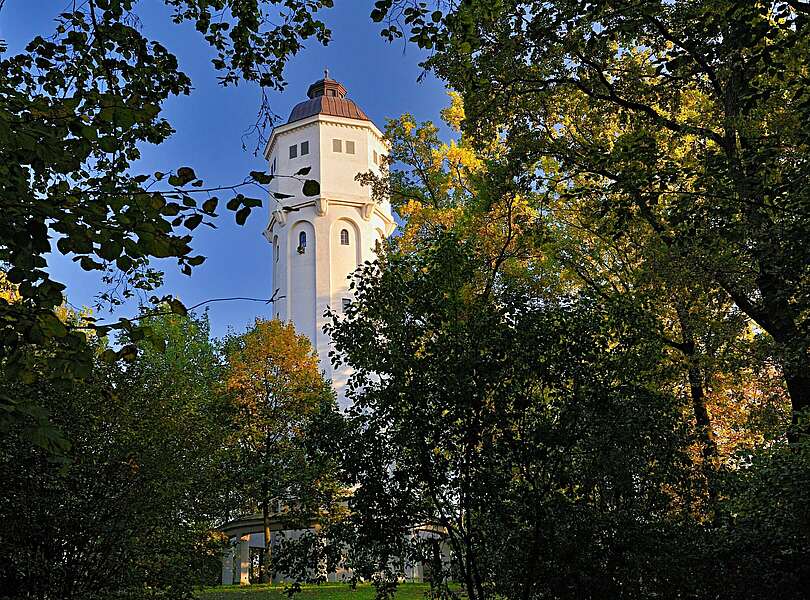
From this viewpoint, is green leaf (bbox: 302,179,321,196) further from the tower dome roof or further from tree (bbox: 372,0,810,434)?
the tower dome roof

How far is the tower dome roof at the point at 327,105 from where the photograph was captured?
50219 mm

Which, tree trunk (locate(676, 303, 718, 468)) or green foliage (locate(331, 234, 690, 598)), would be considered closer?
green foliage (locate(331, 234, 690, 598))

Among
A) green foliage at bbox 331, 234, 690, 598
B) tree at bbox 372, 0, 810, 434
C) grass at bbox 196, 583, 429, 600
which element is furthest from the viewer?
grass at bbox 196, 583, 429, 600

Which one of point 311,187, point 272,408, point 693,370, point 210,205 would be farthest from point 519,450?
point 272,408

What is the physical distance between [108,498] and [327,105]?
4170cm

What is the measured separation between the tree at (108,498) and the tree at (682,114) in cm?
738

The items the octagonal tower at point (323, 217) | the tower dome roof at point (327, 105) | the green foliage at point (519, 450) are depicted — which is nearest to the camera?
the green foliage at point (519, 450)

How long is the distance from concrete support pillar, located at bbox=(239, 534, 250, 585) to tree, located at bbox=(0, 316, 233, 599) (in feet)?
74.6

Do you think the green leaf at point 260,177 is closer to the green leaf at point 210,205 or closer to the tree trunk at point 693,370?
the green leaf at point 210,205

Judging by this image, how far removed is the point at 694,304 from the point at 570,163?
453cm

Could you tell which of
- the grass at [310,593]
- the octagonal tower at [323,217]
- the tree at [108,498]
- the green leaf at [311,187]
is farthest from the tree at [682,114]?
the octagonal tower at [323,217]

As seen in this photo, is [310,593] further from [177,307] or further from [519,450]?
[177,307]

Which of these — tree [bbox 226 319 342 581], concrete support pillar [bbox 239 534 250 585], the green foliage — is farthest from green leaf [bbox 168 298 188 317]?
concrete support pillar [bbox 239 534 250 585]

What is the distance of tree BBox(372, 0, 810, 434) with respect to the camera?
26.4 ft
